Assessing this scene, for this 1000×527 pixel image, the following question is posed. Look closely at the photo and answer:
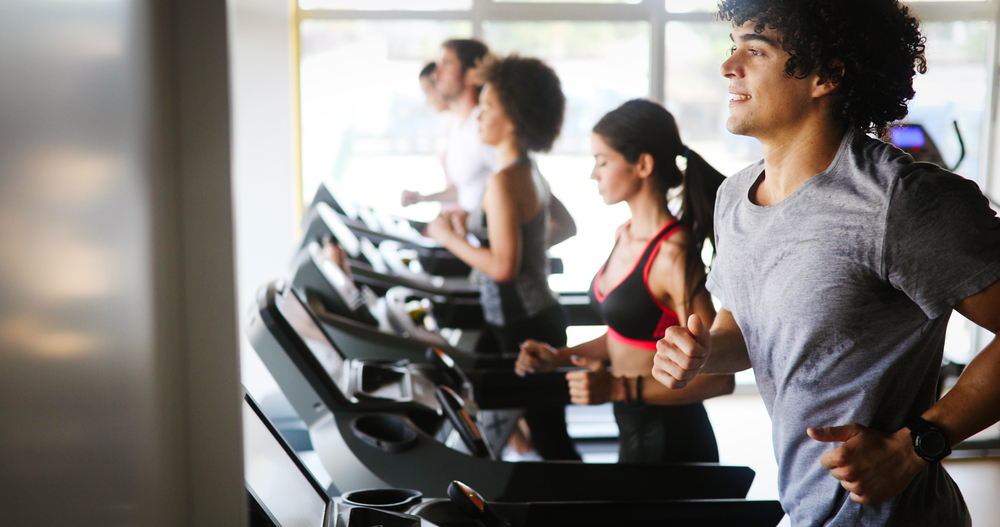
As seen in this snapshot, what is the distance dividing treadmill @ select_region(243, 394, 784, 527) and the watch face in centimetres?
60

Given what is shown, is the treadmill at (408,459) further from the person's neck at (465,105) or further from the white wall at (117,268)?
the person's neck at (465,105)

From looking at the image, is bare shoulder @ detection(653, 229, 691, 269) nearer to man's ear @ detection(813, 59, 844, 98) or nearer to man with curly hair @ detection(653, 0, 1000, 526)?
man with curly hair @ detection(653, 0, 1000, 526)

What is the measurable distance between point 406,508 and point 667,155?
122 cm

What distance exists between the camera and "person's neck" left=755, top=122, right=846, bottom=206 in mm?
1204

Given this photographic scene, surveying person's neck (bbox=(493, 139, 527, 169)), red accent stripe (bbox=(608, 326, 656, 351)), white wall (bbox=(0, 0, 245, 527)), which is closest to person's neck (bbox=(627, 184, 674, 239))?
red accent stripe (bbox=(608, 326, 656, 351))

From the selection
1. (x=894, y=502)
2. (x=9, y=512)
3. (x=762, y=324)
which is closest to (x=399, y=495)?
(x=762, y=324)

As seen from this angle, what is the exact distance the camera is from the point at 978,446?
12.3 feet

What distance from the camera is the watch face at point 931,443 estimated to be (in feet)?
3.46

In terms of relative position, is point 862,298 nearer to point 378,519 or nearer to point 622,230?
point 378,519

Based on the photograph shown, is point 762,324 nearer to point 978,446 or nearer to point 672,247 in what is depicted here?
point 672,247

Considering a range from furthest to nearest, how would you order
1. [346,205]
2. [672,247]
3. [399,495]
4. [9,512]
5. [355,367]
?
1. [346,205]
2. [355,367]
3. [672,247]
4. [399,495]
5. [9,512]

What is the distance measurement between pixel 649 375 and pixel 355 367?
3.41 feet

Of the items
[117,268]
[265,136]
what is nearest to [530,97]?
[117,268]

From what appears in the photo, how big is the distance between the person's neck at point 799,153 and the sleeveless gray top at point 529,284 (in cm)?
149
